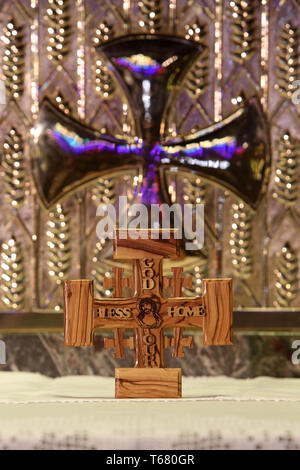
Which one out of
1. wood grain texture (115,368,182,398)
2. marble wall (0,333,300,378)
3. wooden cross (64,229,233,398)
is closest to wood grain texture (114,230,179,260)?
wooden cross (64,229,233,398)

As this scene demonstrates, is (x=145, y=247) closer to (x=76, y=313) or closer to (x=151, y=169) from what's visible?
(x=76, y=313)

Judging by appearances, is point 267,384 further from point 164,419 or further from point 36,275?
point 36,275

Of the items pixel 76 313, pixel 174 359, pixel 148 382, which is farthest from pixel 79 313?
pixel 174 359

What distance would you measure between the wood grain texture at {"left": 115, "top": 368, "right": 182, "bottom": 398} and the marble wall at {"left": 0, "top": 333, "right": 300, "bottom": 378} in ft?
0.63

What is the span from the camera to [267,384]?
76 centimetres

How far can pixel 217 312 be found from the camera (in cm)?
61

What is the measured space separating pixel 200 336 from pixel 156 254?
241 mm

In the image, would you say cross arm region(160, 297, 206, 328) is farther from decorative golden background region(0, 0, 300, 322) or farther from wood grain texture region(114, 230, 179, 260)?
decorative golden background region(0, 0, 300, 322)

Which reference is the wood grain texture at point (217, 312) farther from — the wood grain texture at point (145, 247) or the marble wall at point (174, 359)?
the marble wall at point (174, 359)

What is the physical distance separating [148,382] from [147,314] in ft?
0.24

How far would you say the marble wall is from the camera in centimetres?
80

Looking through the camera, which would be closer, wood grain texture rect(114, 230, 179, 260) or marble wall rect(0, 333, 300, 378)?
wood grain texture rect(114, 230, 179, 260)
